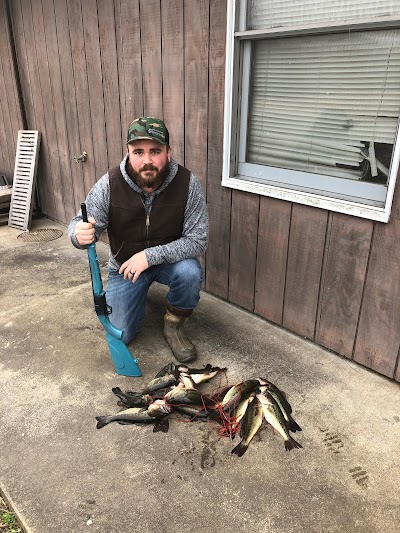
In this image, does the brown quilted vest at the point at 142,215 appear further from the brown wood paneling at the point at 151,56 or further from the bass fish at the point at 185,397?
the brown wood paneling at the point at 151,56

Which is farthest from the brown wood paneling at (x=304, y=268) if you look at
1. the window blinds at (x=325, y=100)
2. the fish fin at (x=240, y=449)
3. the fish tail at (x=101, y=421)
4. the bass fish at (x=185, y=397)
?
the fish tail at (x=101, y=421)

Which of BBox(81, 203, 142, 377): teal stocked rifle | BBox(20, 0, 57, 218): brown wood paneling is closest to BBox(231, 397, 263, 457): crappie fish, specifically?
BBox(81, 203, 142, 377): teal stocked rifle

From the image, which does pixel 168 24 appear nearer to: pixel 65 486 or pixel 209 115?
pixel 209 115

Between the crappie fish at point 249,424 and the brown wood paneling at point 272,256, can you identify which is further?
the brown wood paneling at point 272,256

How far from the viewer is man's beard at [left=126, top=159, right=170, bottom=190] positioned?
2.38m

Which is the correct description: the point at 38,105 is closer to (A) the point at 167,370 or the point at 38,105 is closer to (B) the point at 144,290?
(B) the point at 144,290

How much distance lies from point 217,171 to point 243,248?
1.90 ft

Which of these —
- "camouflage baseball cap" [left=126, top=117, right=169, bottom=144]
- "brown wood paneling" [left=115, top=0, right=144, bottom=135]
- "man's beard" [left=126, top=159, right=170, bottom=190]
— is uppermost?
"brown wood paneling" [left=115, top=0, right=144, bottom=135]

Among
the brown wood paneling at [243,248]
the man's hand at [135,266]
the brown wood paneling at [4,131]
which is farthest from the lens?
the brown wood paneling at [4,131]

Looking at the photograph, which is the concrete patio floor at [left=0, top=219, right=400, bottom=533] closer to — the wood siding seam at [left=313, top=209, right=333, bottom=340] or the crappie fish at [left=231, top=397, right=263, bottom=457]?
the crappie fish at [left=231, top=397, right=263, bottom=457]

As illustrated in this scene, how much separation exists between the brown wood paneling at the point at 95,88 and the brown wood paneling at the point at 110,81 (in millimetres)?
67

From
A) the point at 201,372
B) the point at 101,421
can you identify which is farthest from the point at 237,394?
the point at 101,421

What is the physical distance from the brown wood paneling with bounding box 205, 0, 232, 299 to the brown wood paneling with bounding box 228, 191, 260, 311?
0.06 meters

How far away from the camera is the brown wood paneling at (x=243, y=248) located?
288 cm
